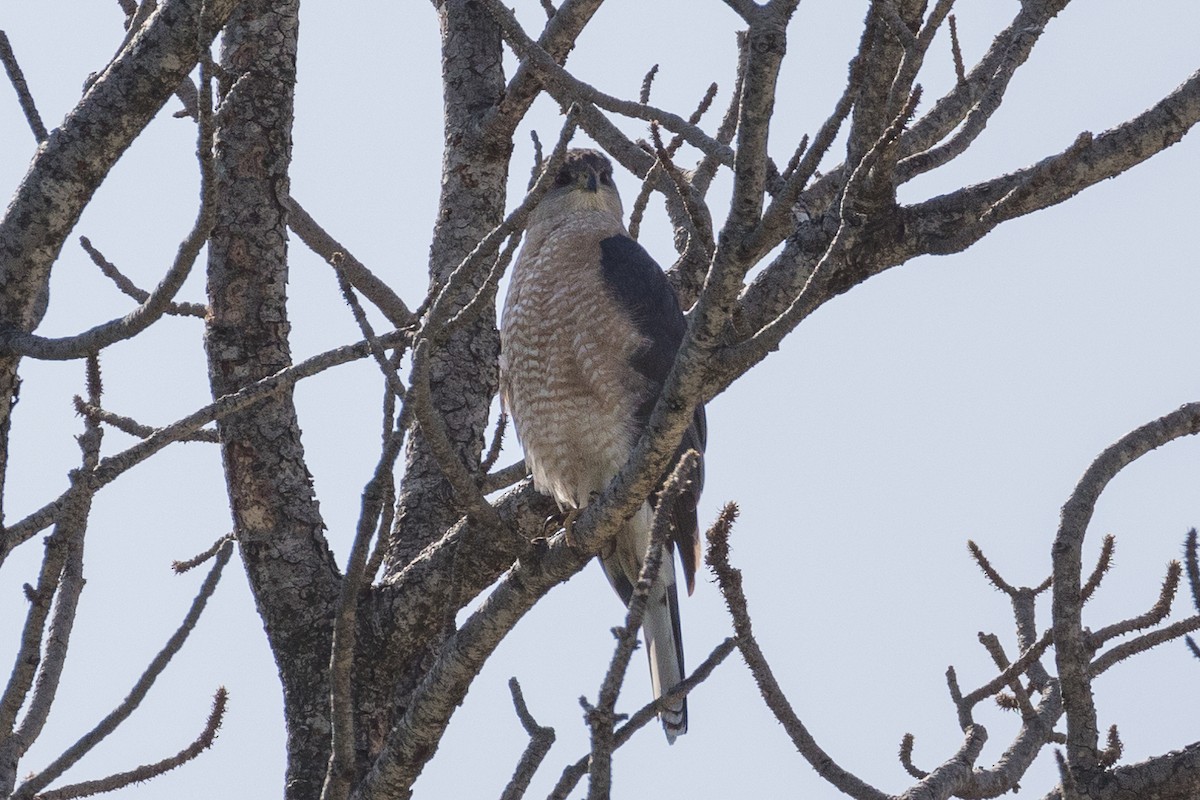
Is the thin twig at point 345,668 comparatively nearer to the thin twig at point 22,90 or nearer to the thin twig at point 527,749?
the thin twig at point 527,749

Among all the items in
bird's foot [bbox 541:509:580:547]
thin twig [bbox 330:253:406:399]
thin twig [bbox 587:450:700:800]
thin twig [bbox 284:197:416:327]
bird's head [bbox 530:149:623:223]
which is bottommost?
thin twig [bbox 587:450:700:800]

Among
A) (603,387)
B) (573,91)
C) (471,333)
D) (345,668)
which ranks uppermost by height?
(573,91)

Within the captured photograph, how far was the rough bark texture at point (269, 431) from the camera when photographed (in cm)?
382

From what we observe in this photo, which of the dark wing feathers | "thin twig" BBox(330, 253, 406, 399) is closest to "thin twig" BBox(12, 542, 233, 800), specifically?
"thin twig" BBox(330, 253, 406, 399)

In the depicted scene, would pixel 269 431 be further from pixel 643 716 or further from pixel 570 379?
pixel 643 716

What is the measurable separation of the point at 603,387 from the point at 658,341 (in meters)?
0.23

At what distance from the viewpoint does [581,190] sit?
18.3 feet

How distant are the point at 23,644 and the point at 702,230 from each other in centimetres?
159

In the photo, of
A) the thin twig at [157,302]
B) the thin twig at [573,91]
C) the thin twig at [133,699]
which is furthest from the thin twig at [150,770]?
the thin twig at [573,91]

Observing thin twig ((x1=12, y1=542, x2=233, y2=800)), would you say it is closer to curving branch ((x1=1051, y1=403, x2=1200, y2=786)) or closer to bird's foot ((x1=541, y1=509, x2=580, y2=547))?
bird's foot ((x1=541, y1=509, x2=580, y2=547))

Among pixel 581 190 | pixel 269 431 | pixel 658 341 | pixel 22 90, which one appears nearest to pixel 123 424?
pixel 269 431

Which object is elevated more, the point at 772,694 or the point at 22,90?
the point at 22,90

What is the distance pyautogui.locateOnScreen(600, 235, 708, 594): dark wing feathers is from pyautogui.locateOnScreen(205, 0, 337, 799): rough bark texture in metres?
1.13

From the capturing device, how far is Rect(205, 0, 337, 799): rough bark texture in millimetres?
3824
